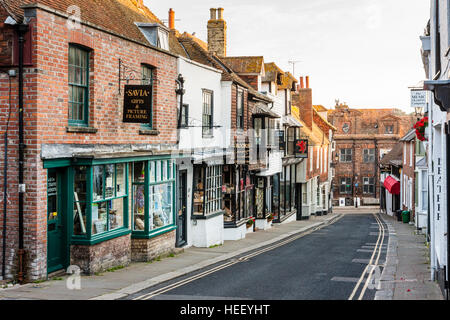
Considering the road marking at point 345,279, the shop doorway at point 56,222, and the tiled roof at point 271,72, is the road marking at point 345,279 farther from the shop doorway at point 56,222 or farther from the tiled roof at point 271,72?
the tiled roof at point 271,72

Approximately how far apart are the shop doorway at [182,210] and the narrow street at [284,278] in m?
2.49

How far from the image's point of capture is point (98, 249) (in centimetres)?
1289

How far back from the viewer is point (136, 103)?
1395cm

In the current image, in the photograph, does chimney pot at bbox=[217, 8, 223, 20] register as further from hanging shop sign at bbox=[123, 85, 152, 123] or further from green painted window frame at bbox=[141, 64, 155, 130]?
hanging shop sign at bbox=[123, 85, 152, 123]

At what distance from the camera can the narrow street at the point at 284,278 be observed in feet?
37.0

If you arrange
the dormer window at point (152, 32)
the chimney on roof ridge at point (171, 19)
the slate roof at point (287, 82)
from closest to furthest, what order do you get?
1. the dormer window at point (152, 32)
2. the chimney on roof ridge at point (171, 19)
3. the slate roof at point (287, 82)

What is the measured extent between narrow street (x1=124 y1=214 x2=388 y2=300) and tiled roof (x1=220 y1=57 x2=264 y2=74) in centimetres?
1164

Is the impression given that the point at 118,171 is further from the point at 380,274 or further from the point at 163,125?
the point at 380,274

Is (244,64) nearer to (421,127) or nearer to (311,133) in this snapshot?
(421,127)

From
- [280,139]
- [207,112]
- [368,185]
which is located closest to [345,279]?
[207,112]

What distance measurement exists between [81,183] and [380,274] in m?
8.32

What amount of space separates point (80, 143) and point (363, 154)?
207 feet

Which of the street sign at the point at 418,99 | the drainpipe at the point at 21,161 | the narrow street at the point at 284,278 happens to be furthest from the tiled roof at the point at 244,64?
the drainpipe at the point at 21,161
